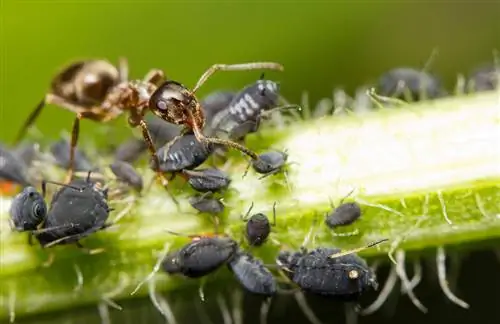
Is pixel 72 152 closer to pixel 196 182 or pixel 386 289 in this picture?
pixel 196 182

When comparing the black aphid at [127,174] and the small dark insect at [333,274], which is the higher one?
the black aphid at [127,174]

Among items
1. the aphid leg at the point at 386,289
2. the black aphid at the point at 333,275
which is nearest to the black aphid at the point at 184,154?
the black aphid at the point at 333,275

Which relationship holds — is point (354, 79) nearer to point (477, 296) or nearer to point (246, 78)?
point (246, 78)


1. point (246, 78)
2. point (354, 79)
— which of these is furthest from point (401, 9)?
point (246, 78)

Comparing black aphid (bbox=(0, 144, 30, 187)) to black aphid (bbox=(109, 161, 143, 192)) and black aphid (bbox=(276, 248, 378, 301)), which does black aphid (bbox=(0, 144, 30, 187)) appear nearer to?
black aphid (bbox=(109, 161, 143, 192))

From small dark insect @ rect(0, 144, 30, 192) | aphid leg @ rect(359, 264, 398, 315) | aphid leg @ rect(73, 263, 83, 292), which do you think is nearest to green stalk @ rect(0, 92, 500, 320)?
aphid leg @ rect(73, 263, 83, 292)

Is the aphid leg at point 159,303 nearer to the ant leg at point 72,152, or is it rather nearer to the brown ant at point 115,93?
the ant leg at point 72,152

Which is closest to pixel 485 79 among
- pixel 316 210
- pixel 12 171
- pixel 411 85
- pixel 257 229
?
pixel 411 85
